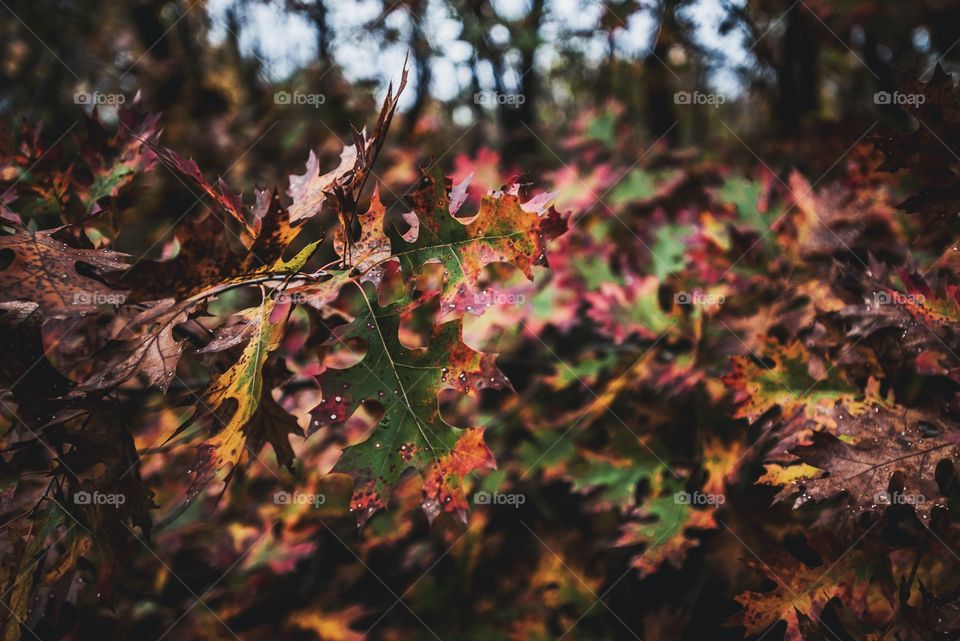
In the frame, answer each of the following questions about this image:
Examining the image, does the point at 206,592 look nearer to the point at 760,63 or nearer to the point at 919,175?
the point at 919,175

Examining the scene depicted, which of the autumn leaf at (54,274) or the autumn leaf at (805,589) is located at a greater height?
the autumn leaf at (54,274)

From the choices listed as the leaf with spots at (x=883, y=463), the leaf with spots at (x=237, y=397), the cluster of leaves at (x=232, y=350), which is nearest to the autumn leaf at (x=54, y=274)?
the cluster of leaves at (x=232, y=350)

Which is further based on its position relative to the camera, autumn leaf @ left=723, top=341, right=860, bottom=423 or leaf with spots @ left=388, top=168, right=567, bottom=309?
autumn leaf @ left=723, top=341, right=860, bottom=423

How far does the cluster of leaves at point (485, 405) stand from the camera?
3.50 feet

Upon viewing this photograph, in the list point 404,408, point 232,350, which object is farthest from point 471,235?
point 232,350

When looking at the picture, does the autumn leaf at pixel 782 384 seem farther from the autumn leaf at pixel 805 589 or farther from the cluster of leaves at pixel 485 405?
the autumn leaf at pixel 805 589

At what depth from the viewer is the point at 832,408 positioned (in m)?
1.30

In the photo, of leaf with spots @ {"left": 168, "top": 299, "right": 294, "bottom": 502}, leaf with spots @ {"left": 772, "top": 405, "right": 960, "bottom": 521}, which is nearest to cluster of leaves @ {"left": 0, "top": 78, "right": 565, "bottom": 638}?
leaf with spots @ {"left": 168, "top": 299, "right": 294, "bottom": 502}

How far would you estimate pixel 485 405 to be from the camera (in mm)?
2404

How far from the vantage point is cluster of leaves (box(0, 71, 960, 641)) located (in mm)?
1067

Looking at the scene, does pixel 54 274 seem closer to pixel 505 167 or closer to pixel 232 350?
pixel 232 350

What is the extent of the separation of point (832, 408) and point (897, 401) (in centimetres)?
13

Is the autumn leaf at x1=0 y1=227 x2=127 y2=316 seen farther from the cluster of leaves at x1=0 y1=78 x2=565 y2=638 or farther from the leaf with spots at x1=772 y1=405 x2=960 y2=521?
the leaf with spots at x1=772 y1=405 x2=960 y2=521

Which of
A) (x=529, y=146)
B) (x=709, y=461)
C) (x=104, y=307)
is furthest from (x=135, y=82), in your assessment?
(x=709, y=461)
